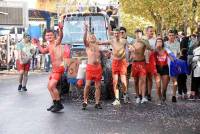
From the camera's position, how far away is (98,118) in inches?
457

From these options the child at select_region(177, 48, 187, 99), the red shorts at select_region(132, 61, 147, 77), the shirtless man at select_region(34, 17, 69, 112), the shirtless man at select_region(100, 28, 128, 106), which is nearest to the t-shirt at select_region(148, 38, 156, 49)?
the red shorts at select_region(132, 61, 147, 77)

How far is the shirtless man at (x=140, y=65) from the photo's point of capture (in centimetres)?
1423

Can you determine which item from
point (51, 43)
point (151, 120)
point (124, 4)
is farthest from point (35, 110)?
point (124, 4)

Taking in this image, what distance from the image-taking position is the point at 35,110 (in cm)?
1292

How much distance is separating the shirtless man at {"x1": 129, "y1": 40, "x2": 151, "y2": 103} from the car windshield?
219cm

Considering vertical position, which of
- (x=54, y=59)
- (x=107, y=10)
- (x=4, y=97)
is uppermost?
→ (x=107, y=10)

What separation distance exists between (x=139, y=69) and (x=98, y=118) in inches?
118

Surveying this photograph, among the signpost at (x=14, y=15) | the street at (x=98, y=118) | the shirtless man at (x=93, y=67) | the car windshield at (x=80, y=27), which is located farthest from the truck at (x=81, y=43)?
the signpost at (x=14, y=15)

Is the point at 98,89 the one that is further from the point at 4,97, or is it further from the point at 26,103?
the point at 4,97

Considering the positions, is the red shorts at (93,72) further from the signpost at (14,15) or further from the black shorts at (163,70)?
the signpost at (14,15)

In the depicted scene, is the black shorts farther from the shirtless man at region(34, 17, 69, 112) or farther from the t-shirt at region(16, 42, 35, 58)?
the t-shirt at region(16, 42, 35, 58)

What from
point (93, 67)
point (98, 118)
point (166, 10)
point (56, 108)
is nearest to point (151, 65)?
point (93, 67)

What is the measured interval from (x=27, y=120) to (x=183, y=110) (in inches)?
141

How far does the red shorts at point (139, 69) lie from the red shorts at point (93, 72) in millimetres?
1254
